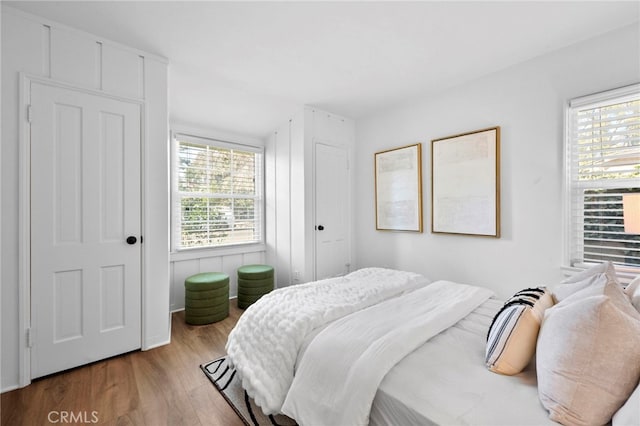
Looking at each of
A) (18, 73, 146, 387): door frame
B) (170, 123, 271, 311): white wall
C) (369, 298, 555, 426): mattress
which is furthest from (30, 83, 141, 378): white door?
(369, 298, 555, 426): mattress

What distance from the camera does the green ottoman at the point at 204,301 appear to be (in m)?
2.91

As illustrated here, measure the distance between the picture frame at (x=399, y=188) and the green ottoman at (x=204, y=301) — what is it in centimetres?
215

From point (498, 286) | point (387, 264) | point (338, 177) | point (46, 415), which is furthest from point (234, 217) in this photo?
point (498, 286)

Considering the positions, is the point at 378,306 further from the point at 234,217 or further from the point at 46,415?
the point at 234,217

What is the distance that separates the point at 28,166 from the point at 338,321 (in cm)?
235

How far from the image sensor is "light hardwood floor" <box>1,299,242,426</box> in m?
1.59

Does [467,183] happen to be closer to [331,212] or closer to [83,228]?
[331,212]

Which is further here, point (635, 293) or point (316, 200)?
point (316, 200)

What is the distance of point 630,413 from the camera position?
29.1 inches

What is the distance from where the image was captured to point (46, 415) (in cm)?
160

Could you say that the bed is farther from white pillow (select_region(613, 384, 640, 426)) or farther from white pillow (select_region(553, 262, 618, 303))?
white pillow (select_region(553, 262, 618, 303))

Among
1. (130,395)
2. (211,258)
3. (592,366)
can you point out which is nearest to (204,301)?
(211,258)

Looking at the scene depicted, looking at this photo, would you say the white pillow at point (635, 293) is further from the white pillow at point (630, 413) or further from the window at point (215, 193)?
the window at point (215, 193)

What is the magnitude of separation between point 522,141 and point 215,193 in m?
3.59
